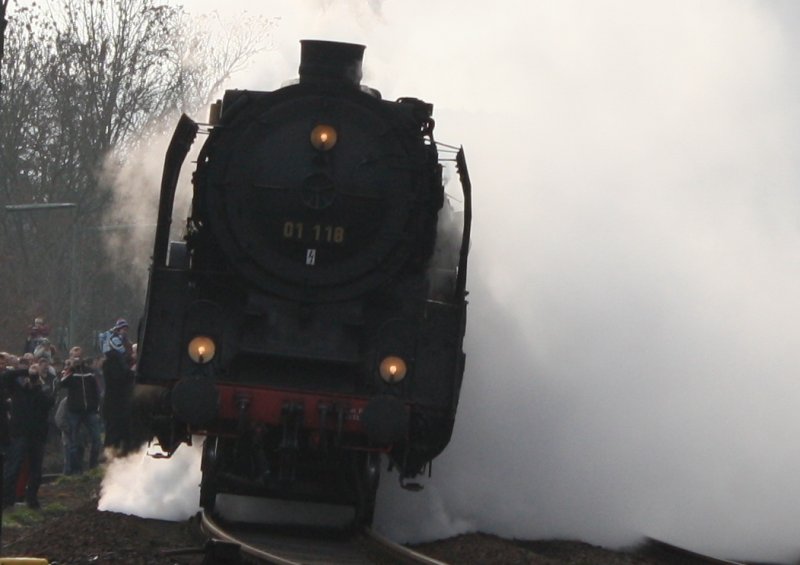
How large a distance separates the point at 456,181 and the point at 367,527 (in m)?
4.26

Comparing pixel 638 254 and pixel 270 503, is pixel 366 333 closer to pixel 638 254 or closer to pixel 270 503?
pixel 270 503

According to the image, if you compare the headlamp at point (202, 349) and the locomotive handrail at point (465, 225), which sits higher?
the locomotive handrail at point (465, 225)

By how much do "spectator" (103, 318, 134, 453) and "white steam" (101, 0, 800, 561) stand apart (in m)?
4.42

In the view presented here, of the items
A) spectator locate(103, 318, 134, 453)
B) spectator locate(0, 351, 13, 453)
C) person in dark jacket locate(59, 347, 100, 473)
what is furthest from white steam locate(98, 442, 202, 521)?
spectator locate(103, 318, 134, 453)

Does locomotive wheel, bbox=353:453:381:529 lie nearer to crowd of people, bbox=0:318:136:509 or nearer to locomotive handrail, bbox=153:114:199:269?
locomotive handrail, bbox=153:114:199:269

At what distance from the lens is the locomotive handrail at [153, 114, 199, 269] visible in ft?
34.0

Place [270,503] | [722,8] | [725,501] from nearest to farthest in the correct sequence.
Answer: [270,503] < [725,501] < [722,8]

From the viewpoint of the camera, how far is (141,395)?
10.7 meters

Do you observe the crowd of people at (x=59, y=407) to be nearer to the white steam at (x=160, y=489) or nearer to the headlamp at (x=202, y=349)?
the white steam at (x=160, y=489)

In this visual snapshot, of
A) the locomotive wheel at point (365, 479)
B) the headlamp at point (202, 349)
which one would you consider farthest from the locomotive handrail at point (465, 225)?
the headlamp at point (202, 349)

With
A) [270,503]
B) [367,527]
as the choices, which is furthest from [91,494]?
[367,527]

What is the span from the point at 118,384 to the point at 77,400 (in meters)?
0.50

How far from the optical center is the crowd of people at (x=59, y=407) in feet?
47.4

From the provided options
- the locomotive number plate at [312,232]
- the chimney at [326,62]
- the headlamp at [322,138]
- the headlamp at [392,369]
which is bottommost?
the headlamp at [392,369]
